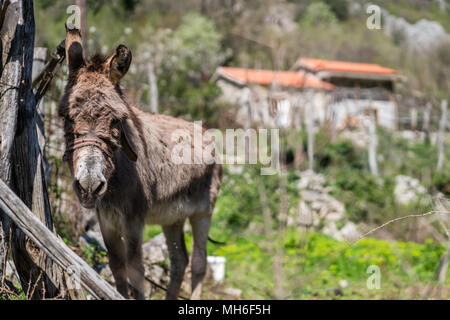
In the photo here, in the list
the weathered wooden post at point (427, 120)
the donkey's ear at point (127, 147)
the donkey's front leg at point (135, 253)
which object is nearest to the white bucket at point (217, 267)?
the donkey's front leg at point (135, 253)

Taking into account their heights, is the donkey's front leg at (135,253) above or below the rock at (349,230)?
above

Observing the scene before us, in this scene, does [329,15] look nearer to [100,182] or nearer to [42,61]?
[42,61]

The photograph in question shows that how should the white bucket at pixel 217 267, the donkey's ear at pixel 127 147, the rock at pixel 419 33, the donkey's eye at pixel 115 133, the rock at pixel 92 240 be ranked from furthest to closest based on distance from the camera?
the rock at pixel 419 33 < the white bucket at pixel 217 267 < the rock at pixel 92 240 < the donkey's ear at pixel 127 147 < the donkey's eye at pixel 115 133

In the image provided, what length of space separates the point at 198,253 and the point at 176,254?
0.26m

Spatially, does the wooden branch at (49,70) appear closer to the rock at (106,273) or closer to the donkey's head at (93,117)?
the donkey's head at (93,117)

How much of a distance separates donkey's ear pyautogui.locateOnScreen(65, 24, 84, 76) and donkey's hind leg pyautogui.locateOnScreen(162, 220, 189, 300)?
2.16m

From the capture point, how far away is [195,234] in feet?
15.5

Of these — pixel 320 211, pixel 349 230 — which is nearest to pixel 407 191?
pixel 320 211

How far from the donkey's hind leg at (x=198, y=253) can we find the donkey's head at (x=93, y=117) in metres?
1.68

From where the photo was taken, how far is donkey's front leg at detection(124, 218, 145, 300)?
3367 mm

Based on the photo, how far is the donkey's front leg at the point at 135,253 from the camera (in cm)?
337

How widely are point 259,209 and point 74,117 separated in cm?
766

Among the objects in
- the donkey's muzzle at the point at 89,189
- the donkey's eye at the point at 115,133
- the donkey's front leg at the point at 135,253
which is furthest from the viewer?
the donkey's front leg at the point at 135,253

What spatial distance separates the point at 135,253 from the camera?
3.46 meters
